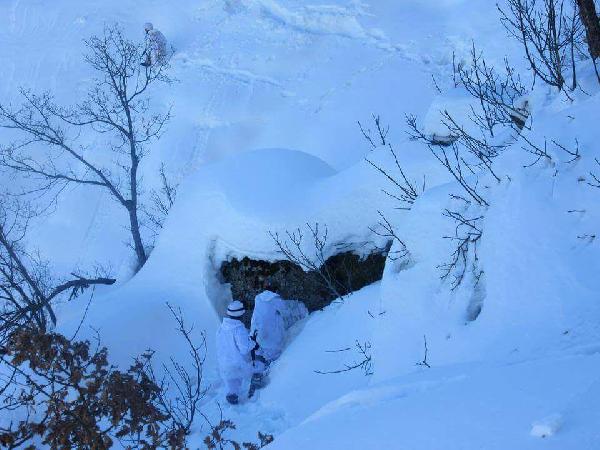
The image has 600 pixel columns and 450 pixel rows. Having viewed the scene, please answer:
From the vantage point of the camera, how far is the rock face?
31.9 feet

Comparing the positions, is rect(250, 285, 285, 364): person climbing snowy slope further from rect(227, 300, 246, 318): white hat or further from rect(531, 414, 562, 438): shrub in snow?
rect(531, 414, 562, 438): shrub in snow

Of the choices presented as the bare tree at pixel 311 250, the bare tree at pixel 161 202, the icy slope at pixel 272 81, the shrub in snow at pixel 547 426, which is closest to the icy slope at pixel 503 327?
the shrub in snow at pixel 547 426

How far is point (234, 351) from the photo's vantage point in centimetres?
793

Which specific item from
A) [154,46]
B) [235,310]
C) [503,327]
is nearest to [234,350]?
[235,310]

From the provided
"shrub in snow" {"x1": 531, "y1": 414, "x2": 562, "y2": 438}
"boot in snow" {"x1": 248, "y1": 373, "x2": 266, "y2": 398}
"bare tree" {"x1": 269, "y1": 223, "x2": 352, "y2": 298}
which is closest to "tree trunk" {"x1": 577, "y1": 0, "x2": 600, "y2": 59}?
"shrub in snow" {"x1": 531, "y1": 414, "x2": 562, "y2": 438}

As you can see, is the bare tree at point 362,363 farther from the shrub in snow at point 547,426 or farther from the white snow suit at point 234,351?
the shrub in snow at point 547,426

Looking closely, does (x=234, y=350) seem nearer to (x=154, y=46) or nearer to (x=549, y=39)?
(x=549, y=39)

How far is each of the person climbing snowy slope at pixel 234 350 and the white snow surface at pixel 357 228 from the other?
35 cm

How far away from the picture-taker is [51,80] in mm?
25516

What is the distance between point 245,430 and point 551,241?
445 cm

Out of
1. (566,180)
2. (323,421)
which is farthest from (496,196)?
(323,421)

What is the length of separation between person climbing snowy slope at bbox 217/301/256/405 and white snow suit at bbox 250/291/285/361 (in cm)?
50

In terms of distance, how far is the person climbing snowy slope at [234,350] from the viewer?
25.9 feet

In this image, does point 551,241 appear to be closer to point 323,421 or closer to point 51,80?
point 323,421
